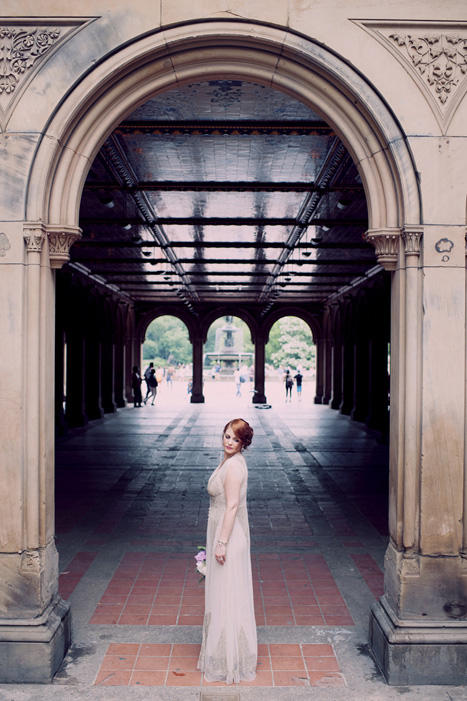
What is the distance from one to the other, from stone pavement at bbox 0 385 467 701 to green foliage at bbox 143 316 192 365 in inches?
1810

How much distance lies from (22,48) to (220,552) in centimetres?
353

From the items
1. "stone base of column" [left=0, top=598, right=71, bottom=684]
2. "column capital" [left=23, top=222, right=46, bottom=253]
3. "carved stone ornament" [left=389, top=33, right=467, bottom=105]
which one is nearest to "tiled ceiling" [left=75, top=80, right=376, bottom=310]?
"carved stone ornament" [left=389, top=33, right=467, bottom=105]

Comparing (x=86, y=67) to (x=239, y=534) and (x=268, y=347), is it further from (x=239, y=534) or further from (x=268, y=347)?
(x=268, y=347)

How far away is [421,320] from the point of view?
4.04 m

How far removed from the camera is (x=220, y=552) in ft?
12.0

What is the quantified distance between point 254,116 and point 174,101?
2.78ft

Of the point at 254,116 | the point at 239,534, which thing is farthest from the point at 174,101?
the point at 239,534

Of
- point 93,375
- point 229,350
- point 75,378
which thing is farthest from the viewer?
point 229,350

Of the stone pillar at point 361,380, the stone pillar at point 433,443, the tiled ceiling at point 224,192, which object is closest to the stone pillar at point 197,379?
the stone pillar at point 361,380

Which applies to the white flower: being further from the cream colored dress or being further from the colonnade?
the colonnade

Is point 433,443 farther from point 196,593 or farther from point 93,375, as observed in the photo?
point 93,375

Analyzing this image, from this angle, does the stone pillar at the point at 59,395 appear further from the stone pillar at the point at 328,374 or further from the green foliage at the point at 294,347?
the green foliage at the point at 294,347

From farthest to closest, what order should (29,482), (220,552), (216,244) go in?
(216,244), (29,482), (220,552)

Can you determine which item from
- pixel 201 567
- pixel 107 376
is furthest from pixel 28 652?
pixel 107 376
